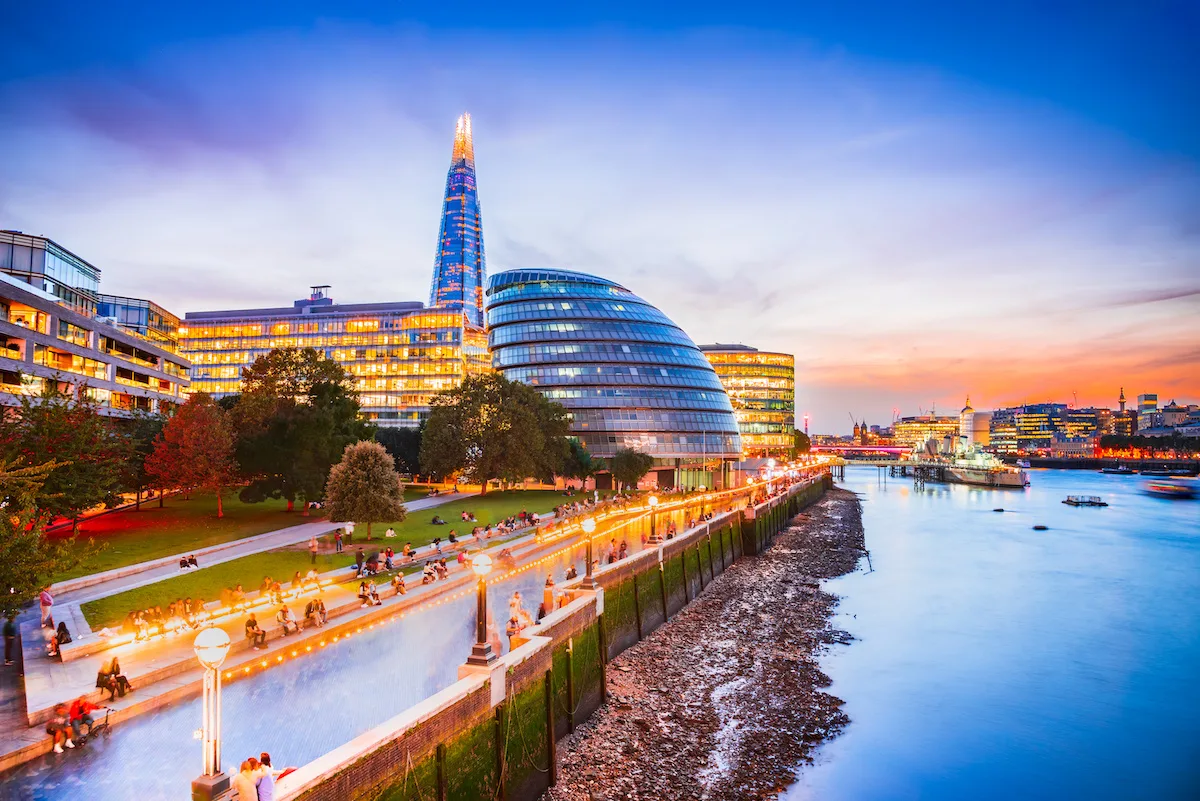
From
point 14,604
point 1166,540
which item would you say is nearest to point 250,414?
point 14,604

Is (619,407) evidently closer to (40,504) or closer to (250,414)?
(250,414)

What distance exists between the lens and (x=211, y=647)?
927 centimetres

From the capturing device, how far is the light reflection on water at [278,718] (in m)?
12.4

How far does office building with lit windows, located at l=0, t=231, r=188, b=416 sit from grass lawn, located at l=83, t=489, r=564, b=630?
57.9 feet

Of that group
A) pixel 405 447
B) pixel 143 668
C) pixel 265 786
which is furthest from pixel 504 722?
pixel 405 447

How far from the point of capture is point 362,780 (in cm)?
1082

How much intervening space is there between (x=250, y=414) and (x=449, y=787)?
42456mm

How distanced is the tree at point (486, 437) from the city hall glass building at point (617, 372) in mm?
23113

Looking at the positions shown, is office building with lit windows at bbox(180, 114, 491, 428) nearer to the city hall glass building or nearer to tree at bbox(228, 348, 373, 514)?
the city hall glass building

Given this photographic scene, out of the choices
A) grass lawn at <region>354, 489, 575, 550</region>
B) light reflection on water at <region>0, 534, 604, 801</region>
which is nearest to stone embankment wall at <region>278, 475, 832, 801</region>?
light reflection on water at <region>0, 534, 604, 801</region>

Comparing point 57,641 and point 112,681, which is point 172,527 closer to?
point 57,641

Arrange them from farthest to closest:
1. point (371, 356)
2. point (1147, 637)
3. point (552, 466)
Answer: point (371, 356), point (552, 466), point (1147, 637)

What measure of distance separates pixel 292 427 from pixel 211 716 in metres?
40.8

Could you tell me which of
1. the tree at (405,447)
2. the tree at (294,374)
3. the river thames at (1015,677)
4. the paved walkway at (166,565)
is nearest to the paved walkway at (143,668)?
the paved walkway at (166,565)
